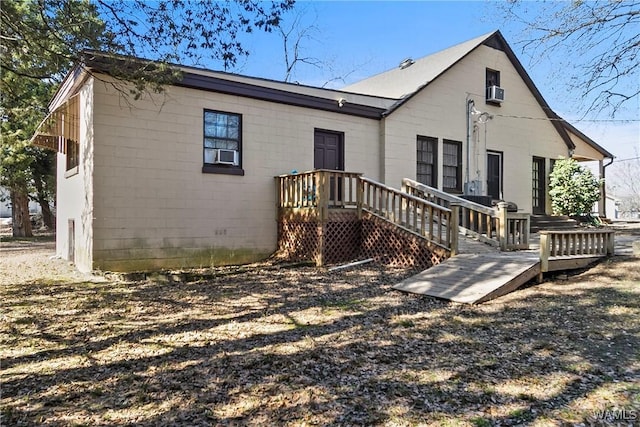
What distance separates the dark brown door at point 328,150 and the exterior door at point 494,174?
5555 mm

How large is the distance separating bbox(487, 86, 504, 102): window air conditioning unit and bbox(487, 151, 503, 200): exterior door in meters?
1.67

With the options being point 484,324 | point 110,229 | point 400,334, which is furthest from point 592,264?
point 110,229

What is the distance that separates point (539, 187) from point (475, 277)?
34.2 feet

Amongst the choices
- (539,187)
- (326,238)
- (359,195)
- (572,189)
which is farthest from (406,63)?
(326,238)

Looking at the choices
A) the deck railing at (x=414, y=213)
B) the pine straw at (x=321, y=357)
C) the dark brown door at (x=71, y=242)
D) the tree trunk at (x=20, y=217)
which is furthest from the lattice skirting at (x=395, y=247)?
the tree trunk at (x=20, y=217)

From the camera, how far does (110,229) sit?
806 centimetres

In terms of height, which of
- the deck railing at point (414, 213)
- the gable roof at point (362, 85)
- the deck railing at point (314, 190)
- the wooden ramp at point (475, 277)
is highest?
the gable roof at point (362, 85)

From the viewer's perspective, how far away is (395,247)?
857cm

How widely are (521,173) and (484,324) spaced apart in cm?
1106

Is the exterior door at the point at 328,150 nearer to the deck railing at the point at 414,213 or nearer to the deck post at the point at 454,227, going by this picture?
the deck railing at the point at 414,213

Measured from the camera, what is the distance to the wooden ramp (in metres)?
5.98

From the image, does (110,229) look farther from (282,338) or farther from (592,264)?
(592,264)

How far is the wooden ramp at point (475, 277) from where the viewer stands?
5.98 meters

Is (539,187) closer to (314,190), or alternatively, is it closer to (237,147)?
(314,190)
